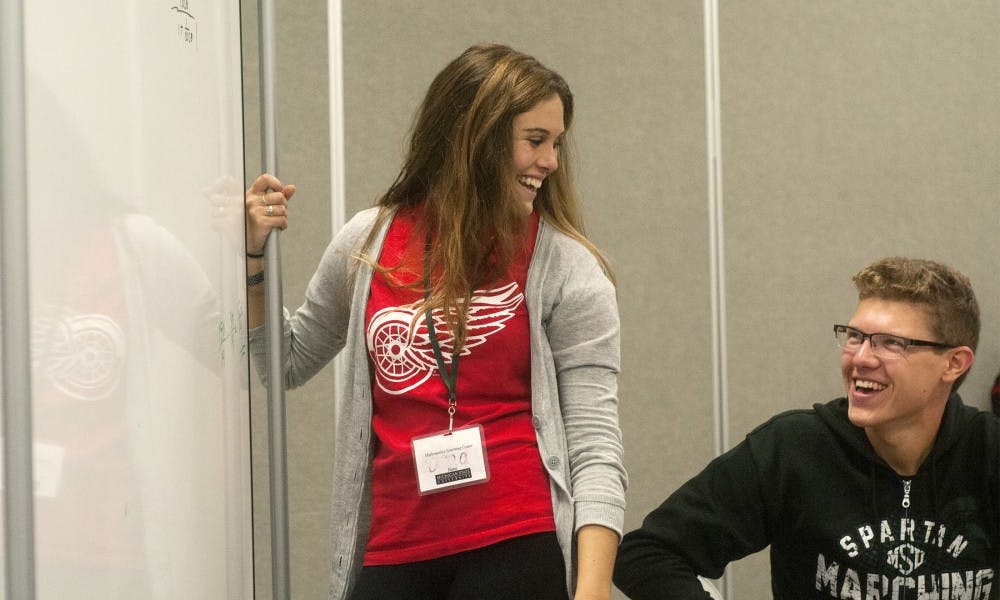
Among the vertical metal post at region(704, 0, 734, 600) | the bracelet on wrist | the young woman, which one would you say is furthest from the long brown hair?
the vertical metal post at region(704, 0, 734, 600)

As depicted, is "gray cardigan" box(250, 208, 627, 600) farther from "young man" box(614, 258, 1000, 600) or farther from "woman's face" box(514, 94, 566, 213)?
"young man" box(614, 258, 1000, 600)

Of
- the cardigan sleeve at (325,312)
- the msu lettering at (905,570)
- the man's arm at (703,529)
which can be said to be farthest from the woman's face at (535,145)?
the msu lettering at (905,570)

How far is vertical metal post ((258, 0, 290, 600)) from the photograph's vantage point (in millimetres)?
1374

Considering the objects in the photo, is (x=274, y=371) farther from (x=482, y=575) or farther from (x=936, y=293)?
(x=936, y=293)

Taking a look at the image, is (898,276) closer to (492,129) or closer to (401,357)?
(492,129)

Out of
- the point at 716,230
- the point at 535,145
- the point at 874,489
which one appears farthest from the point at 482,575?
the point at 716,230

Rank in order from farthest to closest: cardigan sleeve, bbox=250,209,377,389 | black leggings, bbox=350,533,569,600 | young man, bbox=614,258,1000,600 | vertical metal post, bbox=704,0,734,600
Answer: vertical metal post, bbox=704,0,734,600 < young man, bbox=614,258,1000,600 < cardigan sleeve, bbox=250,209,377,389 < black leggings, bbox=350,533,569,600

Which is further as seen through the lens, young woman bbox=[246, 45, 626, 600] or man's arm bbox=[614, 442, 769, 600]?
man's arm bbox=[614, 442, 769, 600]

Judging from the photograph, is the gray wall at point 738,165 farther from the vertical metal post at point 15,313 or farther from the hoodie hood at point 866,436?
the vertical metal post at point 15,313

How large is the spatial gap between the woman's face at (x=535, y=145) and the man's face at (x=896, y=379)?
2.11 ft

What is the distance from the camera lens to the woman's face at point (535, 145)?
1.54 metres

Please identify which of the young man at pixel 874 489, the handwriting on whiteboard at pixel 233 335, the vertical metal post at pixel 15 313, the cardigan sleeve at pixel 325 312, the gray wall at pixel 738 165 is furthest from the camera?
the gray wall at pixel 738 165

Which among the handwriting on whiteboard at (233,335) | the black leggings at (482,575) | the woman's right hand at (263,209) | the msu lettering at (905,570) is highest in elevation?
the woman's right hand at (263,209)

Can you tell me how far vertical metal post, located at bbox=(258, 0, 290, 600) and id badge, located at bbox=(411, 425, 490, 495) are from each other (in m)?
0.18
